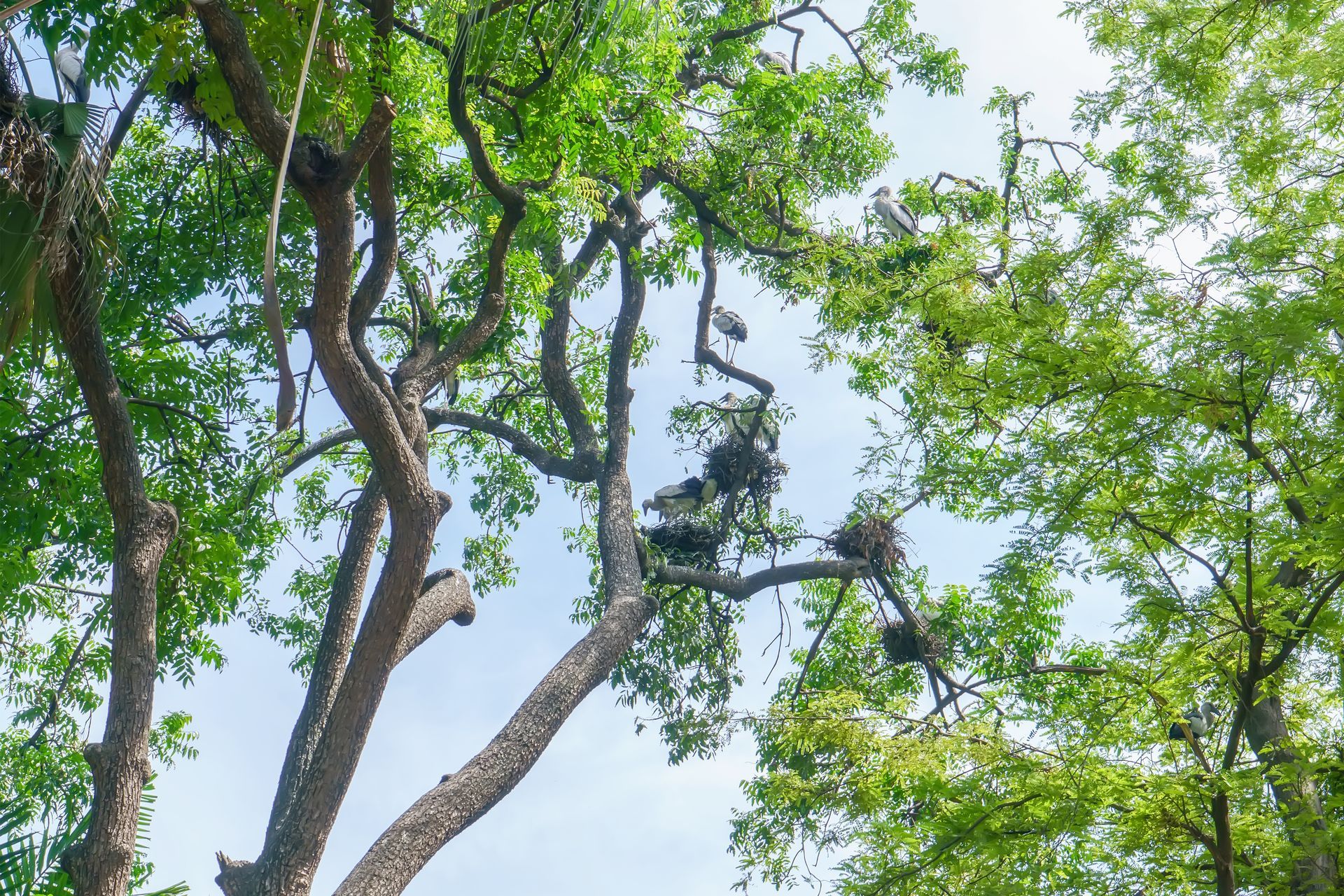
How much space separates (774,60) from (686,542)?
3595 millimetres

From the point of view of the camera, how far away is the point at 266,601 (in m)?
8.23

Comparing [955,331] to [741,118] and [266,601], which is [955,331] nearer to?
[741,118]

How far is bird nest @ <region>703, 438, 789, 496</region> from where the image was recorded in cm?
770

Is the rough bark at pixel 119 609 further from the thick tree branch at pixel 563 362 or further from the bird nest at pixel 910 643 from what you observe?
the bird nest at pixel 910 643

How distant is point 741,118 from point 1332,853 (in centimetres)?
553

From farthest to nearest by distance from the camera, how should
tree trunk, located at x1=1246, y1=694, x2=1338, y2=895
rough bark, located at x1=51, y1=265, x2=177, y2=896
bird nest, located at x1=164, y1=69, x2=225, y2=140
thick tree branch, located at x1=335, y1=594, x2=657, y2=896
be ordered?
bird nest, located at x1=164, y1=69, x2=225, y2=140, thick tree branch, located at x1=335, y1=594, x2=657, y2=896, rough bark, located at x1=51, y1=265, x2=177, y2=896, tree trunk, located at x1=1246, y1=694, x2=1338, y2=895

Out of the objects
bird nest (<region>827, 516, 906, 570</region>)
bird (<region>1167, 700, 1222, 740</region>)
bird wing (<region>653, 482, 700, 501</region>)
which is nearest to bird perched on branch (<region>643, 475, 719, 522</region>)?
bird wing (<region>653, 482, 700, 501</region>)

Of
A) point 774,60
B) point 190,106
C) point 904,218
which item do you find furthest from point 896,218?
point 190,106

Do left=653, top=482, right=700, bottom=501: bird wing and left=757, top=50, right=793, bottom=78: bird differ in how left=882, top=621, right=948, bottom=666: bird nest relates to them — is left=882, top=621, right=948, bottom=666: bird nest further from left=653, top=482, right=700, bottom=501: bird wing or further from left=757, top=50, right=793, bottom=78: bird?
left=757, top=50, right=793, bottom=78: bird

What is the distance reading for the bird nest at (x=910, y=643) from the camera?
273 inches

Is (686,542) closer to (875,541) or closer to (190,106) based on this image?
(875,541)

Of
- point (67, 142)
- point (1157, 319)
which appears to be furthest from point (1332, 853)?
point (67, 142)

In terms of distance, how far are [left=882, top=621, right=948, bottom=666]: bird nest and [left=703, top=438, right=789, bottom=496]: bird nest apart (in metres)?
1.36

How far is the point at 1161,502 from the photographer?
3.99 metres
